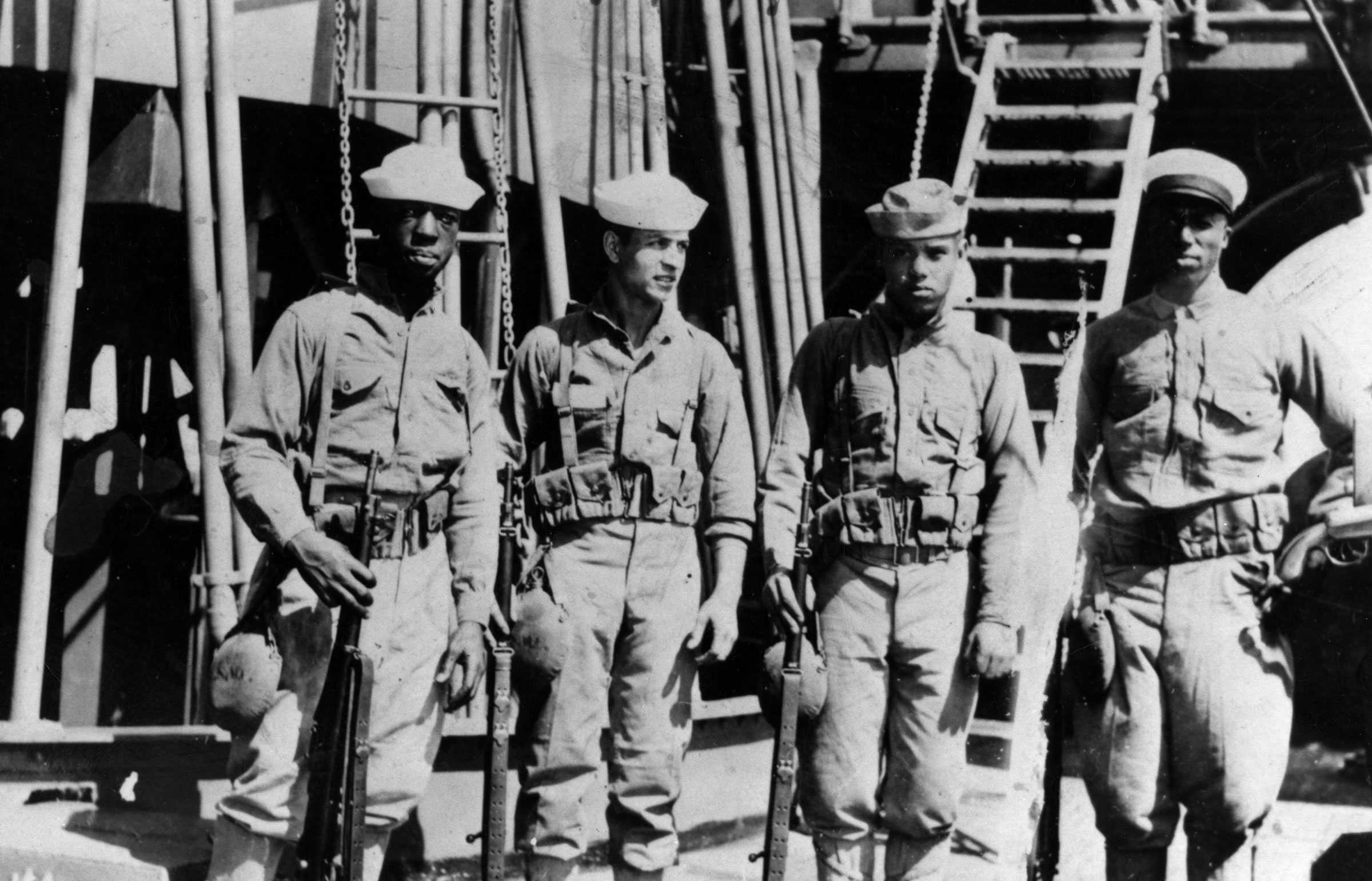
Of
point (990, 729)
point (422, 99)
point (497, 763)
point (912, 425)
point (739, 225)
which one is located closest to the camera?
point (497, 763)

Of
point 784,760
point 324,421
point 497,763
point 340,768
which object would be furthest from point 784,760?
point 324,421

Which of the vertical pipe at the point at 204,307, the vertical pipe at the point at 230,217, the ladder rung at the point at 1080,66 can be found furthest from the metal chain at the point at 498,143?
the ladder rung at the point at 1080,66

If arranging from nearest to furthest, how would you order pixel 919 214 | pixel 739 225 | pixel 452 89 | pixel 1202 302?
pixel 919 214, pixel 1202 302, pixel 452 89, pixel 739 225

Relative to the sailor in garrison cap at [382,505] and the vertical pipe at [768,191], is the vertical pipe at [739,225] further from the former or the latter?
the sailor in garrison cap at [382,505]

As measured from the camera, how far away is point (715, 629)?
5262 mm

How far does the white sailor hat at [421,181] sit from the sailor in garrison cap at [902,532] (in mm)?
1219

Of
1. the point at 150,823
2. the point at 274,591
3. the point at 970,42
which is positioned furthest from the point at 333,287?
the point at 970,42

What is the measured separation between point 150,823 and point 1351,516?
Result: 417 centimetres

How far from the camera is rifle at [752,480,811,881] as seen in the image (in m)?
5.04

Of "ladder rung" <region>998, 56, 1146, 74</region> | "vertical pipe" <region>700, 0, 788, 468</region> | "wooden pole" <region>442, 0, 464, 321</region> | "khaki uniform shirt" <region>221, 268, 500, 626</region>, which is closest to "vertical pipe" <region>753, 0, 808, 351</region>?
"vertical pipe" <region>700, 0, 788, 468</region>

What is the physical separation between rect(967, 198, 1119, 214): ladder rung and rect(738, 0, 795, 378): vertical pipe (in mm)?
1011

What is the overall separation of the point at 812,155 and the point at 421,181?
4.96 metres

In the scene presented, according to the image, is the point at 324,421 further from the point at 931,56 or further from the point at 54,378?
the point at 931,56

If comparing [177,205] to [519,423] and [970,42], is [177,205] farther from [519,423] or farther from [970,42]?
[970,42]
